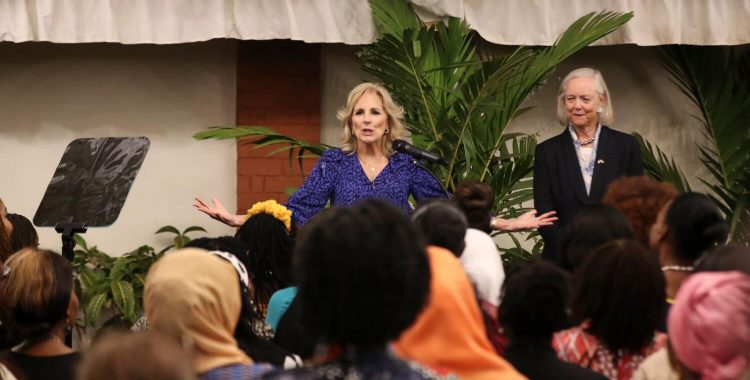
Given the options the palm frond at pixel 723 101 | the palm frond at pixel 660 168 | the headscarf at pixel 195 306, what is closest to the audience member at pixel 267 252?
the headscarf at pixel 195 306

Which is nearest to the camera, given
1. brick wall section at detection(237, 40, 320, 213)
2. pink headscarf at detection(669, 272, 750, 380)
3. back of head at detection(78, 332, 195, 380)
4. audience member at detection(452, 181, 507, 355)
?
back of head at detection(78, 332, 195, 380)

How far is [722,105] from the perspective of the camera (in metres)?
7.43

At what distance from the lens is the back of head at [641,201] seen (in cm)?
401

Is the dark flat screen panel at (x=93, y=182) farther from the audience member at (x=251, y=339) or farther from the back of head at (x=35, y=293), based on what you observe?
the audience member at (x=251, y=339)

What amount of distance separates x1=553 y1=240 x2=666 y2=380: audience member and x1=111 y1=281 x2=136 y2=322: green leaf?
4.33 meters

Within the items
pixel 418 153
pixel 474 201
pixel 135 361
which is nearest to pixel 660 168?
pixel 418 153

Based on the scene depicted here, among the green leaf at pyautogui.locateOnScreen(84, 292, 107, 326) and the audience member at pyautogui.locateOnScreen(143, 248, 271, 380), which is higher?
the audience member at pyautogui.locateOnScreen(143, 248, 271, 380)

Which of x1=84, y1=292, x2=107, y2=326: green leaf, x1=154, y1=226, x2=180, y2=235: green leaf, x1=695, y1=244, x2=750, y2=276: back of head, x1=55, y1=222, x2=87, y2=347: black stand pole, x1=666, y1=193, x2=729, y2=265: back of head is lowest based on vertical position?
x1=84, y1=292, x2=107, y2=326: green leaf

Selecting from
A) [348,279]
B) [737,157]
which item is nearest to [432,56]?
[737,157]

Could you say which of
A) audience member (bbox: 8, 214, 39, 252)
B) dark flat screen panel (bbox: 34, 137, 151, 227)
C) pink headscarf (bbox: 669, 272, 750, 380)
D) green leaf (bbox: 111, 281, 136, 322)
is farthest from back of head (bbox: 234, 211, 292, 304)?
green leaf (bbox: 111, 281, 136, 322)

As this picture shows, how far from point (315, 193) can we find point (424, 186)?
46 centimetres

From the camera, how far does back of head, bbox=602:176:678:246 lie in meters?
4.01

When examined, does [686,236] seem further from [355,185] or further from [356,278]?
[355,185]

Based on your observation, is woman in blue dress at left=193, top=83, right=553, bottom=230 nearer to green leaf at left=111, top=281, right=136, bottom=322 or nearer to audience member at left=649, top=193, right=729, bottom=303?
green leaf at left=111, top=281, right=136, bottom=322
